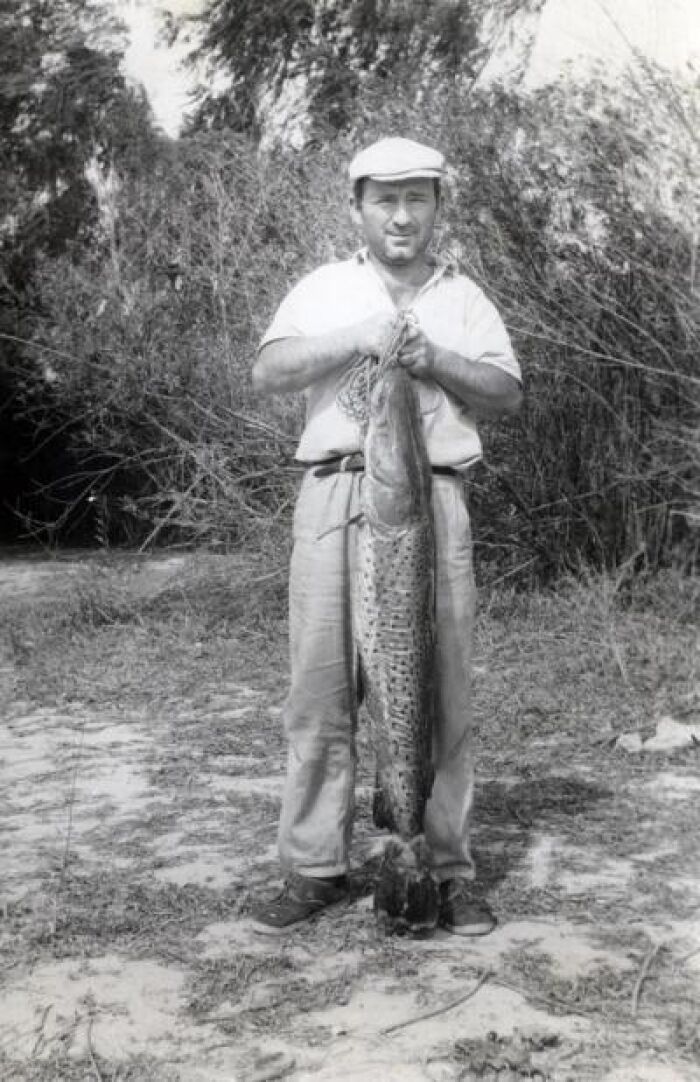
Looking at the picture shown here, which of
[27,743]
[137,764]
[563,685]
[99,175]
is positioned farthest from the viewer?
[99,175]

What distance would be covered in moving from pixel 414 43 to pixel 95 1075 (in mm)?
18011

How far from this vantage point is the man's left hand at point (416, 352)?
363 centimetres

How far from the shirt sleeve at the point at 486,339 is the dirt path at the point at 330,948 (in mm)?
1588

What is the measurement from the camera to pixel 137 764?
6.43 meters

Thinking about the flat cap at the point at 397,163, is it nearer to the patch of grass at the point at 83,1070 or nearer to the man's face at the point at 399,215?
the man's face at the point at 399,215

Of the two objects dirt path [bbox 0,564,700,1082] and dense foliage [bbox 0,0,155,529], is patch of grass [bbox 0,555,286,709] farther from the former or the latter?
dense foliage [bbox 0,0,155,529]

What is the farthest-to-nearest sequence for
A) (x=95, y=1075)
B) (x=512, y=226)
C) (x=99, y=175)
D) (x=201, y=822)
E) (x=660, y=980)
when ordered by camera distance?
(x=99, y=175) → (x=512, y=226) → (x=201, y=822) → (x=660, y=980) → (x=95, y=1075)

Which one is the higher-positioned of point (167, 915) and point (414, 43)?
point (414, 43)

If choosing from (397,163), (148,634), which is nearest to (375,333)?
(397,163)

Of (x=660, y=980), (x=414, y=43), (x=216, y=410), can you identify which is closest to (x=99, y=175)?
(x=414, y=43)

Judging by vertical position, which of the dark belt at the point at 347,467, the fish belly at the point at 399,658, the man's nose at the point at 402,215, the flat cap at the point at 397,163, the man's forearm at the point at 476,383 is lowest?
the fish belly at the point at 399,658

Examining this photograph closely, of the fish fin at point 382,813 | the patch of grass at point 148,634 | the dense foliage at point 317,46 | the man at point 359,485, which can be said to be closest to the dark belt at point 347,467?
the man at point 359,485

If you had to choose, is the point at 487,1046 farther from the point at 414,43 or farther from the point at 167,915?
the point at 414,43

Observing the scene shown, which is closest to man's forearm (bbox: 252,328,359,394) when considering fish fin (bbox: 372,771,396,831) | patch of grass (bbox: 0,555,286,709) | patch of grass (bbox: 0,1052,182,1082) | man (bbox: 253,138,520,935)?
man (bbox: 253,138,520,935)
